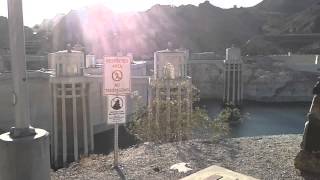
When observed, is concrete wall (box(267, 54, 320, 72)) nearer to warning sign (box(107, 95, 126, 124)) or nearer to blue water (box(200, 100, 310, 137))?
blue water (box(200, 100, 310, 137))

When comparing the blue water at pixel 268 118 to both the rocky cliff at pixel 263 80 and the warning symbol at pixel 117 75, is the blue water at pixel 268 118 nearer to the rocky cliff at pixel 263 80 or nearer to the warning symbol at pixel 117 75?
the rocky cliff at pixel 263 80

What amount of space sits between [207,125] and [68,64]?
58.8ft

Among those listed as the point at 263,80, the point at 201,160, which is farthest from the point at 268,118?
the point at 201,160

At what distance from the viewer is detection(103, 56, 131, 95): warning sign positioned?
829 cm

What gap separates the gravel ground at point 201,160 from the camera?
8.09 m

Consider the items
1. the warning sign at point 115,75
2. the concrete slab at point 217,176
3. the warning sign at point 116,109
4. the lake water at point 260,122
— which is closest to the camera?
the concrete slab at point 217,176

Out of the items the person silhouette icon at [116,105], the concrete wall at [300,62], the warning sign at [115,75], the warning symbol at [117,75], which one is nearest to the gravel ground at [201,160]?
the person silhouette icon at [116,105]

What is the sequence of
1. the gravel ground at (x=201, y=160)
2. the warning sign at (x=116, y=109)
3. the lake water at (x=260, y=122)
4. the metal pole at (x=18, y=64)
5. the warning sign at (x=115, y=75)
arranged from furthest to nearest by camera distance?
1. the lake water at (x=260, y=122)
2. the warning sign at (x=116, y=109)
3. the warning sign at (x=115, y=75)
4. the gravel ground at (x=201, y=160)
5. the metal pole at (x=18, y=64)

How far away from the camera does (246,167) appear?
27.5 ft

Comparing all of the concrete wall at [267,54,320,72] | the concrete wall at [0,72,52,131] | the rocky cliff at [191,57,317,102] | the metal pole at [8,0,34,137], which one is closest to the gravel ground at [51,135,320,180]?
the metal pole at [8,0,34,137]

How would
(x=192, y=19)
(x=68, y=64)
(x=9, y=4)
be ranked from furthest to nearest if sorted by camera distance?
(x=192, y=19) → (x=68, y=64) → (x=9, y=4)

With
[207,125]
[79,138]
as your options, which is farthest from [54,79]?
[207,125]

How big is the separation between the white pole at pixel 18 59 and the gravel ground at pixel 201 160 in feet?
10.2

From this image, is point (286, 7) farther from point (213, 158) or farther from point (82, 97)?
point (213, 158)
